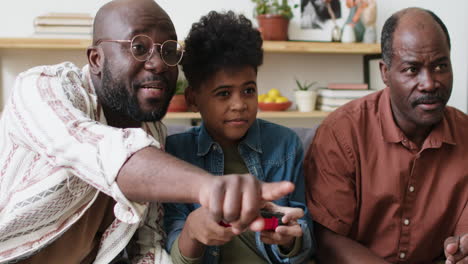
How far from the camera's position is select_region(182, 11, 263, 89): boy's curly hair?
4.31 ft

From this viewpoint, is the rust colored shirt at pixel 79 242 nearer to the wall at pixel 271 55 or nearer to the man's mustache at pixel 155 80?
the man's mustache at pixel 155 80

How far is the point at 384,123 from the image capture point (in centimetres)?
142

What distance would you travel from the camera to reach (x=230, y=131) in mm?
1302

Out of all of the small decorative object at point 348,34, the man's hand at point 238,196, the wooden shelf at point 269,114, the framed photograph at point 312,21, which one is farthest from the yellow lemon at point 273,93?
the man's hand at point 238,196

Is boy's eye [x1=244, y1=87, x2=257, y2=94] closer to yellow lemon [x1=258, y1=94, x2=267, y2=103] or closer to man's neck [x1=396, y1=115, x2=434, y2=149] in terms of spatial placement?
man's neck [x1=396, y1=115, x2=434, y2=149]

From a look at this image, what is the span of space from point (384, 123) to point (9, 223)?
1083mm

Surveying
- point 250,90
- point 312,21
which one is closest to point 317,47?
point 312,21

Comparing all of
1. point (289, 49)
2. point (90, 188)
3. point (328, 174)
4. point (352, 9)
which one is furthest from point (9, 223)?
point (352, 9)

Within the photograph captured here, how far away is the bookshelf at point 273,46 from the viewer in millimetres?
2408

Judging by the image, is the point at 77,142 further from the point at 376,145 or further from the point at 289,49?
the point at 289,49

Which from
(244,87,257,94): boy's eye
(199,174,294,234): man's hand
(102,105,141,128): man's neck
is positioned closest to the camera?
(199,174,294,234): man's hand

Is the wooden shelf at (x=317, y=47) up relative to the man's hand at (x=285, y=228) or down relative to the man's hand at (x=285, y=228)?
up

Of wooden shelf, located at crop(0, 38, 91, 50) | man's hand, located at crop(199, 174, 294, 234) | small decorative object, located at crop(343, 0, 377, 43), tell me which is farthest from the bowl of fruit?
man's hand, located at crop(199, 174, 294, 234)

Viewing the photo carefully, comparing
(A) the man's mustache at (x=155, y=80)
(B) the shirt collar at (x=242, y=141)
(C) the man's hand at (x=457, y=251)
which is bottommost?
(C) the man's hand at (x=457, y=251)
